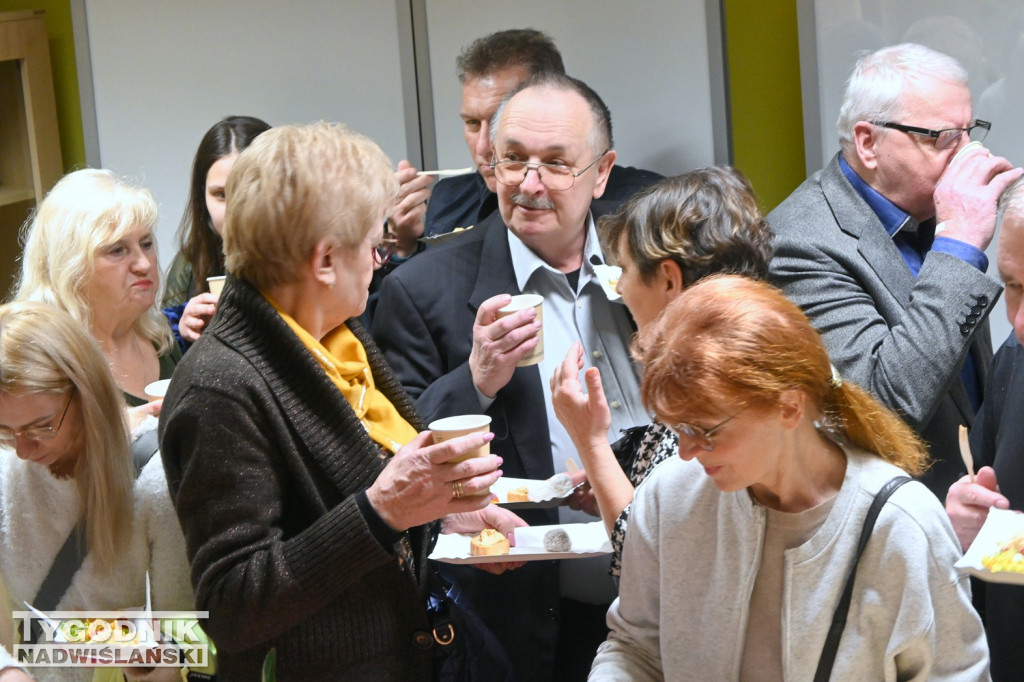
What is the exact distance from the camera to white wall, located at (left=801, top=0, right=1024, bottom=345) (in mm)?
3062

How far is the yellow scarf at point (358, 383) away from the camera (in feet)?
6.06

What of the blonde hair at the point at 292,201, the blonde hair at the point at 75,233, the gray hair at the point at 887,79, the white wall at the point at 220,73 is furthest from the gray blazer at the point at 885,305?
the white wall at the point at 220,73

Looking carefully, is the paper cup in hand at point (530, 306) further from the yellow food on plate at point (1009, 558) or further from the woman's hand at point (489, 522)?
the yellow food on plate at point (1009, 558)

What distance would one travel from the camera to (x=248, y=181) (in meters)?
1.77

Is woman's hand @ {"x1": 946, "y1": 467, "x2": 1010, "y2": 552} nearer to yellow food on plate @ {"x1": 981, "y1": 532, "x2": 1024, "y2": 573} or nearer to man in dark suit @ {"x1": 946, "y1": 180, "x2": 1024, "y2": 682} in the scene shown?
man in dark suit @ {"x1": 946, "y1": 180, "x2": 1024, "y2": 682}

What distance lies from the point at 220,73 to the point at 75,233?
1.60 metres

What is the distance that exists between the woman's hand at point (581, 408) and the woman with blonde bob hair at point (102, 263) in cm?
110

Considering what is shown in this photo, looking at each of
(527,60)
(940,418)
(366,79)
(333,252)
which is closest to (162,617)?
(333,252)

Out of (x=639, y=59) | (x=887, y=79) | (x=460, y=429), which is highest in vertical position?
(x=639, y=59)

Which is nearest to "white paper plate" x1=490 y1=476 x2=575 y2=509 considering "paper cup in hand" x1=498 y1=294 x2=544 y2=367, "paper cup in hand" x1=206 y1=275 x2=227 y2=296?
"paper cup in hand" x1=498 y1=294 x2=544 y2=367

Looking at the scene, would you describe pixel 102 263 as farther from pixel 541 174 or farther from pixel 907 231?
pixel 907 231

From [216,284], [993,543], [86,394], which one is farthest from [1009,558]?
[216,284]

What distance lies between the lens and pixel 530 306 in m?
2.24

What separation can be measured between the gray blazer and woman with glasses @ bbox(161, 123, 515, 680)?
0.91 metres
